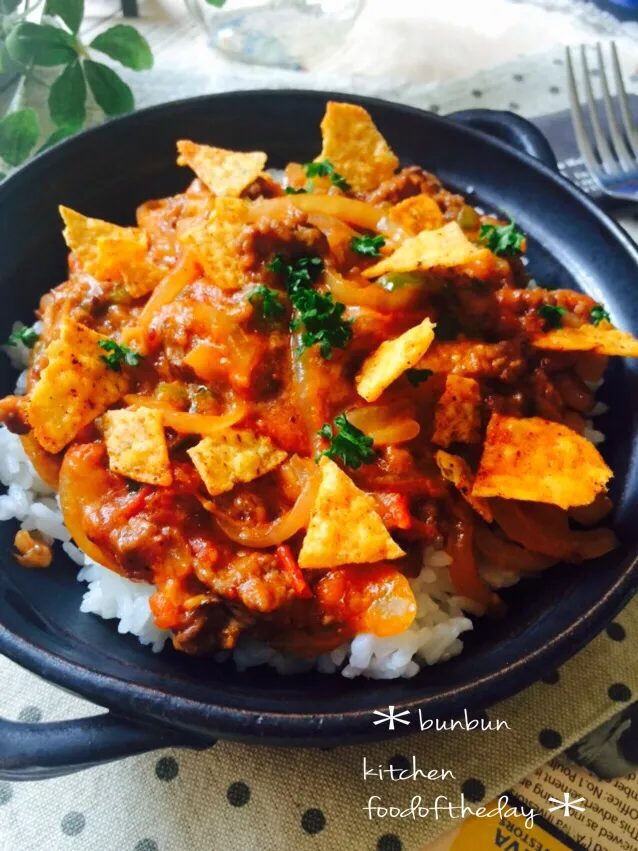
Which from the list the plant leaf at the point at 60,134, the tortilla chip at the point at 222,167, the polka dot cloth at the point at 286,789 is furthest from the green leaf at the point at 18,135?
the polka dot cloth at the point at 286,789

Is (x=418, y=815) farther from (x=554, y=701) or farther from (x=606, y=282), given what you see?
(x=606, y=282)

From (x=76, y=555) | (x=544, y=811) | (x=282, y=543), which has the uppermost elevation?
(x=282, y=543)

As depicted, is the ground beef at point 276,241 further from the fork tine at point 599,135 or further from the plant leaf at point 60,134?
the fork tine at point 599,135

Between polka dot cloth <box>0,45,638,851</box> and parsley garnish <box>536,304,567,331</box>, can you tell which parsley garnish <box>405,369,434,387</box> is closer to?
parsley garnish <box>536,304,567,331</box>

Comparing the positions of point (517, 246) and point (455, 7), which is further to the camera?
point (455, 7)

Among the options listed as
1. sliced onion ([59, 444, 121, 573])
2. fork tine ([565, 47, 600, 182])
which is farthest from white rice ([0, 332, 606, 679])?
fork tine ([565, 47, 600, 182])

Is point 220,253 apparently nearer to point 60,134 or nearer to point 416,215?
point 416,215

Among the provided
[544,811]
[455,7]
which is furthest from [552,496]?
[455,7]
